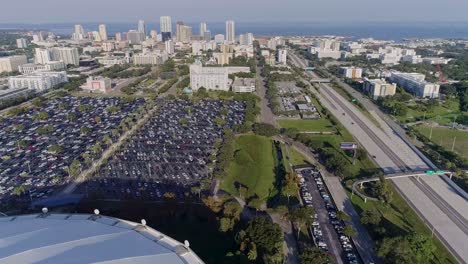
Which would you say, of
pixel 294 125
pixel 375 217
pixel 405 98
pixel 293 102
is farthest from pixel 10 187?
→ pixel 405 98

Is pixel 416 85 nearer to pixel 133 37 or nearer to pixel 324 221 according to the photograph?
pixel 324 221

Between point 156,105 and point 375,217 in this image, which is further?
point 156,105

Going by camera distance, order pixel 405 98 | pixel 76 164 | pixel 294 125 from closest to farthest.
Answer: pixel 76 164
pixel 294 125
pixel 405 98

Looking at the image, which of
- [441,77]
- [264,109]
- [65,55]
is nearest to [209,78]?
[264,109]

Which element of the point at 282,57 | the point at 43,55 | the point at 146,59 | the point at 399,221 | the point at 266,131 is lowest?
the point at 399,221

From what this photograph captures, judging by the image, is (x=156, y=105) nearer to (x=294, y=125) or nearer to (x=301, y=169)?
(x=294, y=125)

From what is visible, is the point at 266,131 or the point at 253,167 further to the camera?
the point at 266,131

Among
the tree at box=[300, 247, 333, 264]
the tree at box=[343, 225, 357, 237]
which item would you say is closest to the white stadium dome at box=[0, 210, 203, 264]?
the tree at box=[300, 247, 333, 264]
